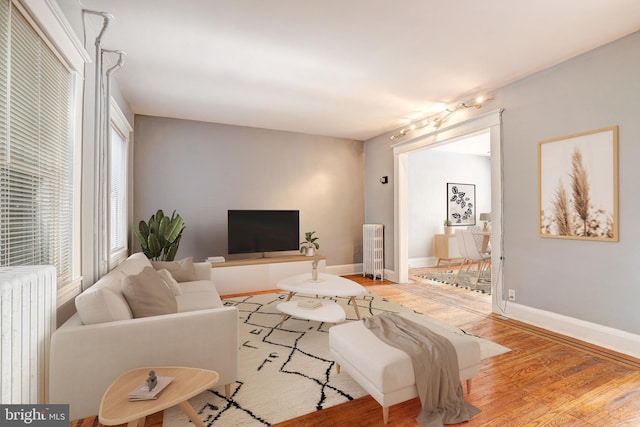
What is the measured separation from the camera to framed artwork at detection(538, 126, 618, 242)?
261cm

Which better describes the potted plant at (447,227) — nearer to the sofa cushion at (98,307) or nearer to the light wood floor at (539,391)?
the light wood floor at (539,391)

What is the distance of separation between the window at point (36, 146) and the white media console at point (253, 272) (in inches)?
91.6

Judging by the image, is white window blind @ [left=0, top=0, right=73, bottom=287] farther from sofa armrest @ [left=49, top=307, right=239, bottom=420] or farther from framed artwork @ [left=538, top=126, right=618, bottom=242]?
framed artwork @ [left=538, top=126, right=618, bottom=242]

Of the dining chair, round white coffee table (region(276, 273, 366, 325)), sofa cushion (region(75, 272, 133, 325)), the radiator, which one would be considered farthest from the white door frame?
the radiator

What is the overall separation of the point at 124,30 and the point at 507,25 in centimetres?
302

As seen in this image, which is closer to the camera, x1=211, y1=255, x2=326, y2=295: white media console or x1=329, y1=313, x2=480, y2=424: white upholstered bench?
x1=329, y1=313, x2=480, y2=424: white upholstered bench

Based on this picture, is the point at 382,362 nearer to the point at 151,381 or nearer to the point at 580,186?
the point at 151,381

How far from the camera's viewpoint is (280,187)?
531cm

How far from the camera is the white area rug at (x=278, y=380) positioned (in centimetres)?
178

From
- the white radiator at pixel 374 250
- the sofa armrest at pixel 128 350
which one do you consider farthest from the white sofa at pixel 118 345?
the white radiator at pixel 374 250

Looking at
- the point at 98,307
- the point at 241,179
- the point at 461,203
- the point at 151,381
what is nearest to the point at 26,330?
the point at 98,307

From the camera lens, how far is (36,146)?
1710mm

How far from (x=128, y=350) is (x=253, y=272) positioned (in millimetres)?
2946

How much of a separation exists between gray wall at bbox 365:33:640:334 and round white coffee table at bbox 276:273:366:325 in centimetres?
186
